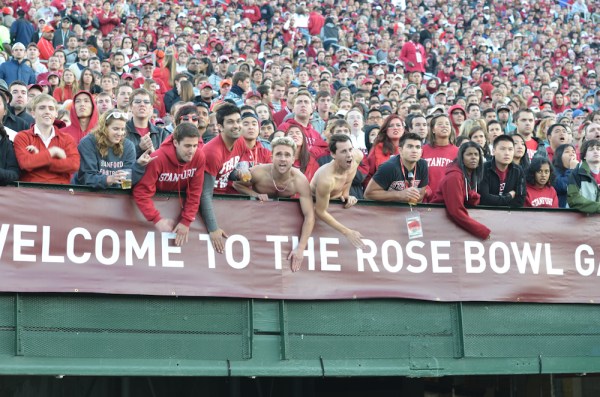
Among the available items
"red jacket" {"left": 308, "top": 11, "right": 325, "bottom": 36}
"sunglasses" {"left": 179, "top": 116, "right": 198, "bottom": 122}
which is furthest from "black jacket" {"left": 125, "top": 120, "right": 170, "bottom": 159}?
"red jacket" {"left": 308, "top": 11, "right": 325, "bottom": 36}

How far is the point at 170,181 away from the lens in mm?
8648

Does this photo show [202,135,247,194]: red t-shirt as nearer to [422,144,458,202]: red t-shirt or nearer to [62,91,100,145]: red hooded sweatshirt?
[62,91,100,145]: red hooded sweatshirt

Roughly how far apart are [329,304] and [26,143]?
116 inches

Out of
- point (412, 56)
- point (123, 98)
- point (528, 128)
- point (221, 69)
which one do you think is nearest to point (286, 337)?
point (123, 98)

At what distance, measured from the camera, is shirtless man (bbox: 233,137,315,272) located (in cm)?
898

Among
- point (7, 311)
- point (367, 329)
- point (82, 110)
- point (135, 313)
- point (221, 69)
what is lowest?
point (367, 329)

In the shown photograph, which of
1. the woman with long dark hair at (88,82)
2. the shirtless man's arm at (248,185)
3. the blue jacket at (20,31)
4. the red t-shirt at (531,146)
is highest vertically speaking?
the blue jacket at (20,31)

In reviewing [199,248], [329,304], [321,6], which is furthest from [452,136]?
[321,6]

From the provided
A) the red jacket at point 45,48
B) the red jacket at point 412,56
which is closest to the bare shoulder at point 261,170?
the red jacket at point 45,48

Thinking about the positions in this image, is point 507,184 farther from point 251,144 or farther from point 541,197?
point 251,144

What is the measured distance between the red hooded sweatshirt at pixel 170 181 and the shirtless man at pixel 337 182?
1.10 m

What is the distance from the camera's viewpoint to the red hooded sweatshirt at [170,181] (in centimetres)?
848

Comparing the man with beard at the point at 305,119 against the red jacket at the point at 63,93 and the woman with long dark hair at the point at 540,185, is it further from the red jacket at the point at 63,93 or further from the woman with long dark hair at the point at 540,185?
the red jacket at the point at 63,93

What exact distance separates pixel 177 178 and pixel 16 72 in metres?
7.15
